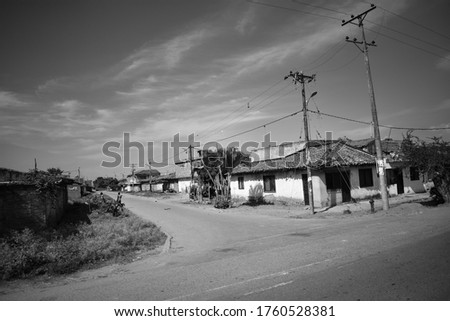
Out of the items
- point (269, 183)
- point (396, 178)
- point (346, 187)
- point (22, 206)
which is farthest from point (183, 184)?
point (22, 206)

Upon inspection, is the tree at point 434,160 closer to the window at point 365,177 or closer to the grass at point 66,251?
the window at point 365,177

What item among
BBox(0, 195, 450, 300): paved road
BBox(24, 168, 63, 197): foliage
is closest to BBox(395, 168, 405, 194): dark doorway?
BBox(0, 195, 450, 300): paved road

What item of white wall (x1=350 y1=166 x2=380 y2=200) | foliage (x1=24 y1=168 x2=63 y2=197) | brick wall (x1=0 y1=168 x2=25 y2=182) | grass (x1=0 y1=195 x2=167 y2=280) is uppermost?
brick wall (x1=0 y1=168 x2=25 y2=182)

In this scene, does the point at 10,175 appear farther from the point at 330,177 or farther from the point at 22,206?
the point at 330,177

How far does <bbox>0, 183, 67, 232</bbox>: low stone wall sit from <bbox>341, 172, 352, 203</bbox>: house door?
19.9 m

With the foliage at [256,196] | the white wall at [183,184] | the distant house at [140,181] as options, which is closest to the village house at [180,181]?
the white wall at [183,184]

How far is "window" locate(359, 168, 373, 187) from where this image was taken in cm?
2248

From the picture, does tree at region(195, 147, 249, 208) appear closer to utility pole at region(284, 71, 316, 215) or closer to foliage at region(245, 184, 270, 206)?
foliage at region(245, 184, 270, 206)

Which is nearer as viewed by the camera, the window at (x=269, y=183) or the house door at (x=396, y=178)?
the window at (x=269, y=183)

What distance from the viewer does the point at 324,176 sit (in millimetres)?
20797

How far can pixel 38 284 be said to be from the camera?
6738 millimetres

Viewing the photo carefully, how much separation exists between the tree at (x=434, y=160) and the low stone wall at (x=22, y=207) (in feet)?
68.0

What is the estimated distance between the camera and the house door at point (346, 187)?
21391 mm

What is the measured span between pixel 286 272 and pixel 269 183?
19.3m
